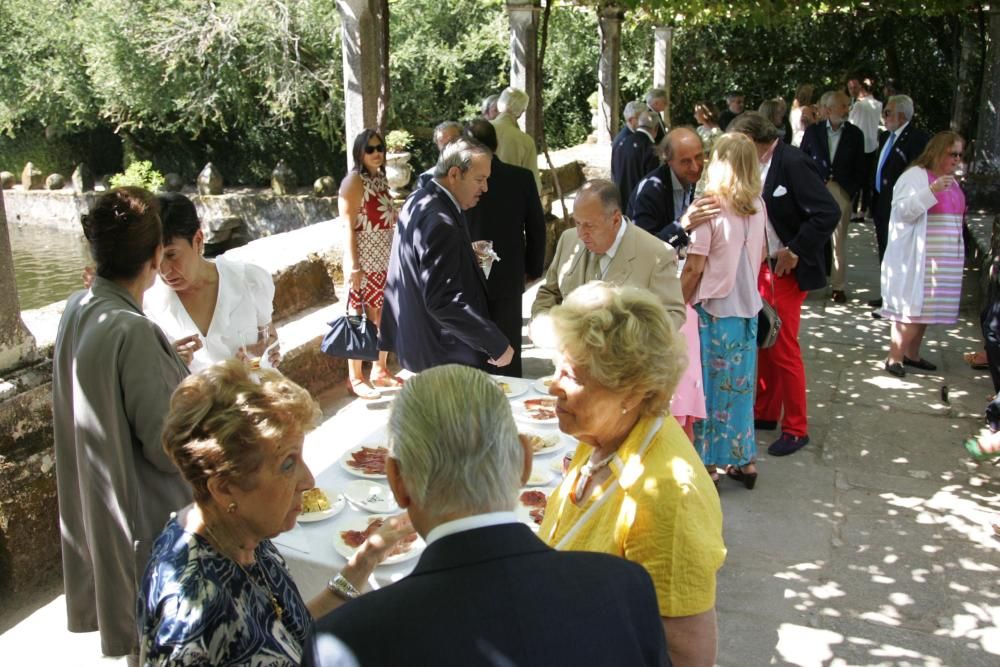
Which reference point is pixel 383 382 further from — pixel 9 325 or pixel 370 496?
pixel 370 496

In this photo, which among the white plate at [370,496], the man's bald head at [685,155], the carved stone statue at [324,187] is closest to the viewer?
the white plate at [370,496]

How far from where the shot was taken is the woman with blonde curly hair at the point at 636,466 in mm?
1928

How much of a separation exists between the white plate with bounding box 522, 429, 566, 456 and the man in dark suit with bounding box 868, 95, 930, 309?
215 inches

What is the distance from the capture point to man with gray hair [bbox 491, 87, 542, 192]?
7.30m

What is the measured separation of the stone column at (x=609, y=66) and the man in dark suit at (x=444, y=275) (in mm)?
10268

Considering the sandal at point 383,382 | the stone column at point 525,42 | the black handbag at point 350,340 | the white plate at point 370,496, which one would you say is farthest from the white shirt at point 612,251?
the stone column at point 525,42

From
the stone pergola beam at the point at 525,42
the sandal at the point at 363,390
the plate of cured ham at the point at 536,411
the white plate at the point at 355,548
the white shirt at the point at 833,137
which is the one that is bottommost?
the sandal at the point at 363,390

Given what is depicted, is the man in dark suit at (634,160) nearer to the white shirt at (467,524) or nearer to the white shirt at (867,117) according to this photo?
the white shirt at (867,117)

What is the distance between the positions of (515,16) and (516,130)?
3.52 meters

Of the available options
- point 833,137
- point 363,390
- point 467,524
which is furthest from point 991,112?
point 467,524

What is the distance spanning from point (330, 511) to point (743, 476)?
271cm

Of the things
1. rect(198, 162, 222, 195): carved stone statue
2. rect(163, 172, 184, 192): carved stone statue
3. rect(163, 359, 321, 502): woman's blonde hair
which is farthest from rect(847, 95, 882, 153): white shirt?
rect(163, 172, 184, 192): carved stone statue

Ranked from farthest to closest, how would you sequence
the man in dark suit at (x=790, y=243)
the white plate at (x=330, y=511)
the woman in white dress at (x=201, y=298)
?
the man in dark suit at (x=790, y=243)
the woman in white dress at (x=201, y=298)
the white plate at (x=330, y=511)

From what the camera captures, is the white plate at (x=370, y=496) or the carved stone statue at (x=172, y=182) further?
the carved stone statue at (x=172, y=182)
